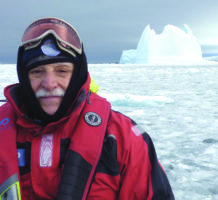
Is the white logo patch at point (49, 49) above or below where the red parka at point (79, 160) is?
above

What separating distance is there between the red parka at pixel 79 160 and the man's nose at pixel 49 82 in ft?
0.49

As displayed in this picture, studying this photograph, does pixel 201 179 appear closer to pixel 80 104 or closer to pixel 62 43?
pixel 80 104

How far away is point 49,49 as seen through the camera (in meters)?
1.30

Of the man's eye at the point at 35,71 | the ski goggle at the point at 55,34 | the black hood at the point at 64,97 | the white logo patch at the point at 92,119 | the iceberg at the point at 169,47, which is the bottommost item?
the white logo patch at the point at 92,119

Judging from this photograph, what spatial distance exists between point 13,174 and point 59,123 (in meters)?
0.32

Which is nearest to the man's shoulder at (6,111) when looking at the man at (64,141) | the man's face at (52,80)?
the man at (64,141)

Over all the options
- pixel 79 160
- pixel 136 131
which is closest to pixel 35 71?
pixel 79 160

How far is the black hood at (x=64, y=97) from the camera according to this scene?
50.6 inches

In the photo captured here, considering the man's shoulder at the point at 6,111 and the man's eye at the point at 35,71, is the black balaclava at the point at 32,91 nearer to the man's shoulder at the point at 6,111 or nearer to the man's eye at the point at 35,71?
the man's eye at the point at 35,71

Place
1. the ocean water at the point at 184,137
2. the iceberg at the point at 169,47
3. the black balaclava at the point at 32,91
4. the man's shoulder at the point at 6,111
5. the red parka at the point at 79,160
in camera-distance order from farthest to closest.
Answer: the iceberg at the point at 169,47
the ocean water at the point at 184,137
the man's shoulder at the point at 6,111
the black balaclava at the point at 32,91
the red parka at the point at 79,160

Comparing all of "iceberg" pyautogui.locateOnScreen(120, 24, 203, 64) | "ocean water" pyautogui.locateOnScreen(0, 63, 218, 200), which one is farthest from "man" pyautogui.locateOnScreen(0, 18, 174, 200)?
"iceberg" pyautogui.locateOnScreen(120, 24, 203, 64)

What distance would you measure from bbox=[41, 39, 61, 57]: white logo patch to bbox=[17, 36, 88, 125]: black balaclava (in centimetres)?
2

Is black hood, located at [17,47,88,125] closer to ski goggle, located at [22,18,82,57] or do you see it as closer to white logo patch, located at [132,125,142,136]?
ski goggle, located at [22,18,82,57]

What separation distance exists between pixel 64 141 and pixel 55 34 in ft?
1.88
